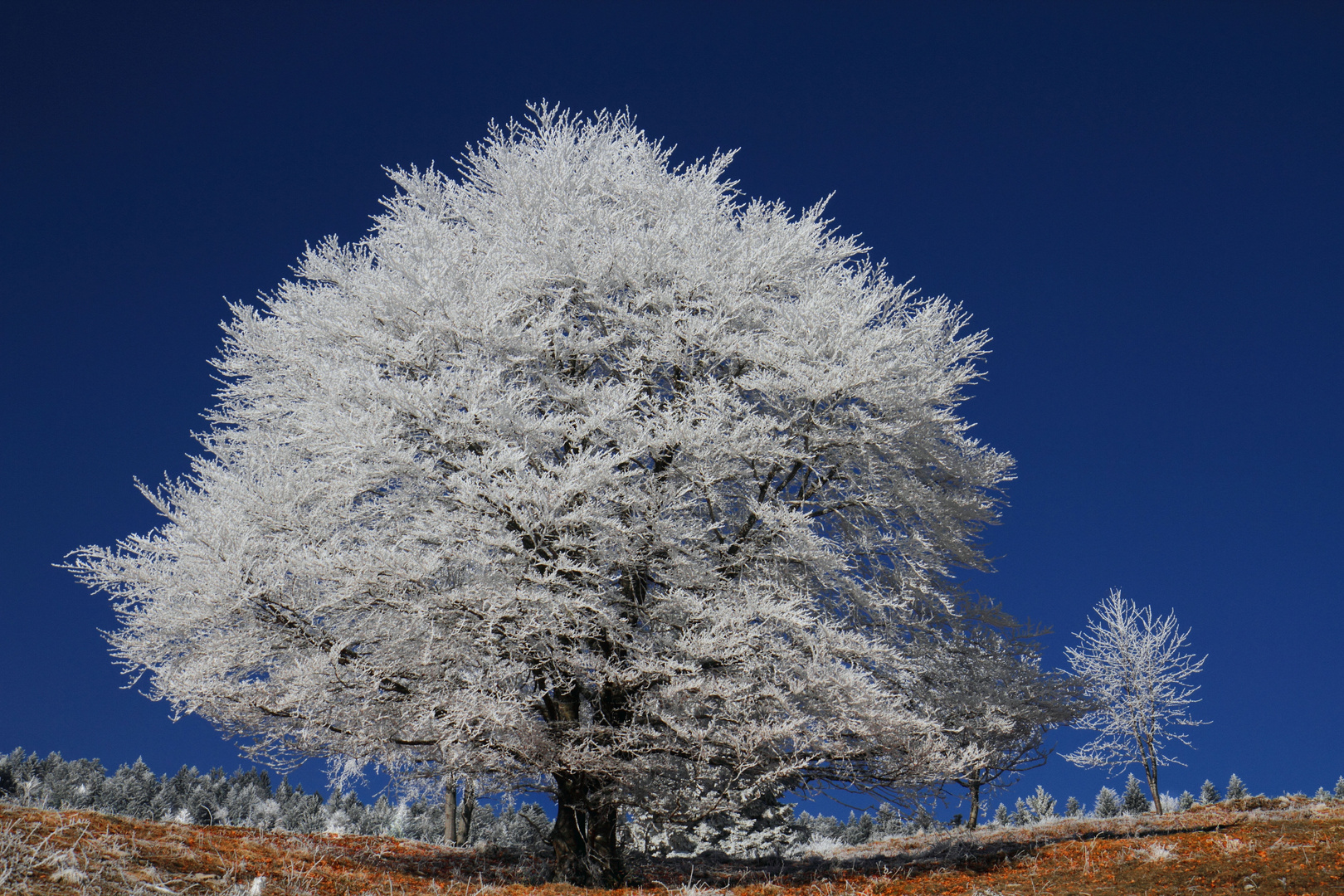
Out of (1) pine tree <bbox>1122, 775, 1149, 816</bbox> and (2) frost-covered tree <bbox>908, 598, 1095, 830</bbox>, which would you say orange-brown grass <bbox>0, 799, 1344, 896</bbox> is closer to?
(2) frost-covered tree <bbox>908, 598, 1095, 830</bbox>

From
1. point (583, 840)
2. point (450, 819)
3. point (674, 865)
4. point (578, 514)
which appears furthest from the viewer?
point (450, 819)

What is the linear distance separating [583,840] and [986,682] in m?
5.21

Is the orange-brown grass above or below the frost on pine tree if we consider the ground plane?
below

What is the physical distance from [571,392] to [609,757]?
12.7 ft

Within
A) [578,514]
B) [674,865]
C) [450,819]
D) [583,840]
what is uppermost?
[578,514]

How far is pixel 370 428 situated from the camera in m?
8.43

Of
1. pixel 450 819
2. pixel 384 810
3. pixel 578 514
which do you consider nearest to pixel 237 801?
pixel 384 810

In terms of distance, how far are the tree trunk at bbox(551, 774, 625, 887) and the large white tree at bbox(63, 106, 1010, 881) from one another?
5 cm

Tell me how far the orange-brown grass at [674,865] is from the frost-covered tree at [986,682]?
137 cm

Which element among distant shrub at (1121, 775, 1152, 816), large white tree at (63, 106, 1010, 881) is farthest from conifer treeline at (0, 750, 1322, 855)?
large white tree at (63, 106, 1010, 881)

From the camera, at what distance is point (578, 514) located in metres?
8.41

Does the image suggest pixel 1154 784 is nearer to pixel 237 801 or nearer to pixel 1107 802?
pixel 1107 802

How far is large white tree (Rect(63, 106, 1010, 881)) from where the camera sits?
8.66 m

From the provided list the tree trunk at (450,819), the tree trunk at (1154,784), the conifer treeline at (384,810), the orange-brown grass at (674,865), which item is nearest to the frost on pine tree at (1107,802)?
the conifer treeline at (384,810)
